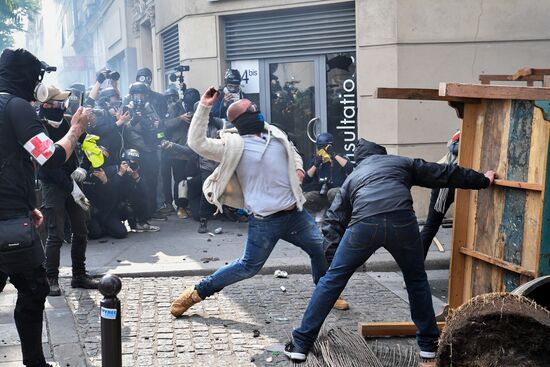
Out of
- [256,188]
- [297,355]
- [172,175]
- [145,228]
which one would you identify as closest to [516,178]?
[297,355]


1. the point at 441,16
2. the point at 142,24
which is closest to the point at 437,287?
the point at 441,16

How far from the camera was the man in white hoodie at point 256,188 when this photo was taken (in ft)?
19.4

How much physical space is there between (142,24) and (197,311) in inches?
495

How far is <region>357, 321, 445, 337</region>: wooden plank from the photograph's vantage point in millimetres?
5688

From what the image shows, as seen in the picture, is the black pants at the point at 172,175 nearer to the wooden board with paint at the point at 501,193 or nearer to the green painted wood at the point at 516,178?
the wooden board with paint at the point at 501,193

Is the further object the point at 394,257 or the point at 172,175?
the point at 172,175

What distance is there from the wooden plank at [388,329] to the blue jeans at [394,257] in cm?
59

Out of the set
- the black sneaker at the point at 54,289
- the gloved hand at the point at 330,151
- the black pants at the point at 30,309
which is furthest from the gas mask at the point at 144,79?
the black pants at the point at 30,309

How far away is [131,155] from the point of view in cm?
988

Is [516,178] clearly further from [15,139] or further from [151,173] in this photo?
[151,173]

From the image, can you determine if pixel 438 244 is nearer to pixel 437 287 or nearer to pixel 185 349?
pixel 437 287

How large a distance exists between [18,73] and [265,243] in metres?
2.31

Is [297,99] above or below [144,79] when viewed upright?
below

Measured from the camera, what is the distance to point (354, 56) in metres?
11.3
